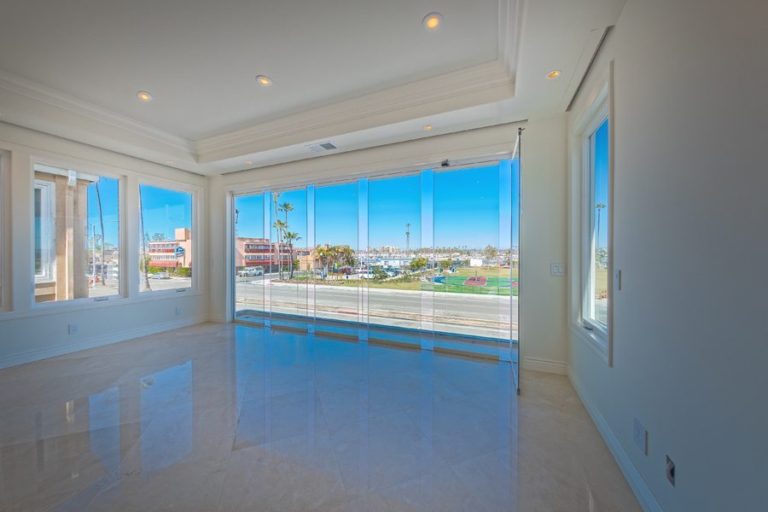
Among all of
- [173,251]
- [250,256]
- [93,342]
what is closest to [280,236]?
[250,256]

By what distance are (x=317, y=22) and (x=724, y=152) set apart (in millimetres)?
2553

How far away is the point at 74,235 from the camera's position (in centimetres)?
418

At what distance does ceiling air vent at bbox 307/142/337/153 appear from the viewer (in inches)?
159

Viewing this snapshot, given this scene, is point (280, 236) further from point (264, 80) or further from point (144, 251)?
point (264, 80)

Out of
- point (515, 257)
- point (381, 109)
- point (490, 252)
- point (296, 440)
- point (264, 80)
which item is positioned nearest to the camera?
point (296, 440)

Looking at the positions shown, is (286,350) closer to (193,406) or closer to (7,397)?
(193,406)

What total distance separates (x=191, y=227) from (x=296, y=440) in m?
4.82

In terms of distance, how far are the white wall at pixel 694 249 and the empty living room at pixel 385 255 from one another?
12mm

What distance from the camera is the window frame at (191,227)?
15.6 feet

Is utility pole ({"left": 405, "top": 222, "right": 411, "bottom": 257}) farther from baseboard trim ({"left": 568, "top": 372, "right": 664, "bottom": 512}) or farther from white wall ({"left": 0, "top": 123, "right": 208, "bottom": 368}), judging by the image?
white wall ({"left": 0, "top": 123, "right": 208, "bottom": 368})

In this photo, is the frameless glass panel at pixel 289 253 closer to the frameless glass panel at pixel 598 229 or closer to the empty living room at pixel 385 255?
the empty living room at pixel 385 255

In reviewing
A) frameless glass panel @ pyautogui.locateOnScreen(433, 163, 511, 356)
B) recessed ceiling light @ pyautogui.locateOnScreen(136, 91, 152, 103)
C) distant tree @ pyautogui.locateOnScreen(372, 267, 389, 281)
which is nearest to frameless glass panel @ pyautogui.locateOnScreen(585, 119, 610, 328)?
frameless glass panel @ pyautogui.locateOnScreen(433, 163, 511, 356)

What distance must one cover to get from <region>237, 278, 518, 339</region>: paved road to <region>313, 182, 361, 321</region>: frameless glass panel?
2 centimetres

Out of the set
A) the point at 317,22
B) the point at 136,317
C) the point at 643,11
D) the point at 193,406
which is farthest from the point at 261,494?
the point at 136,317
